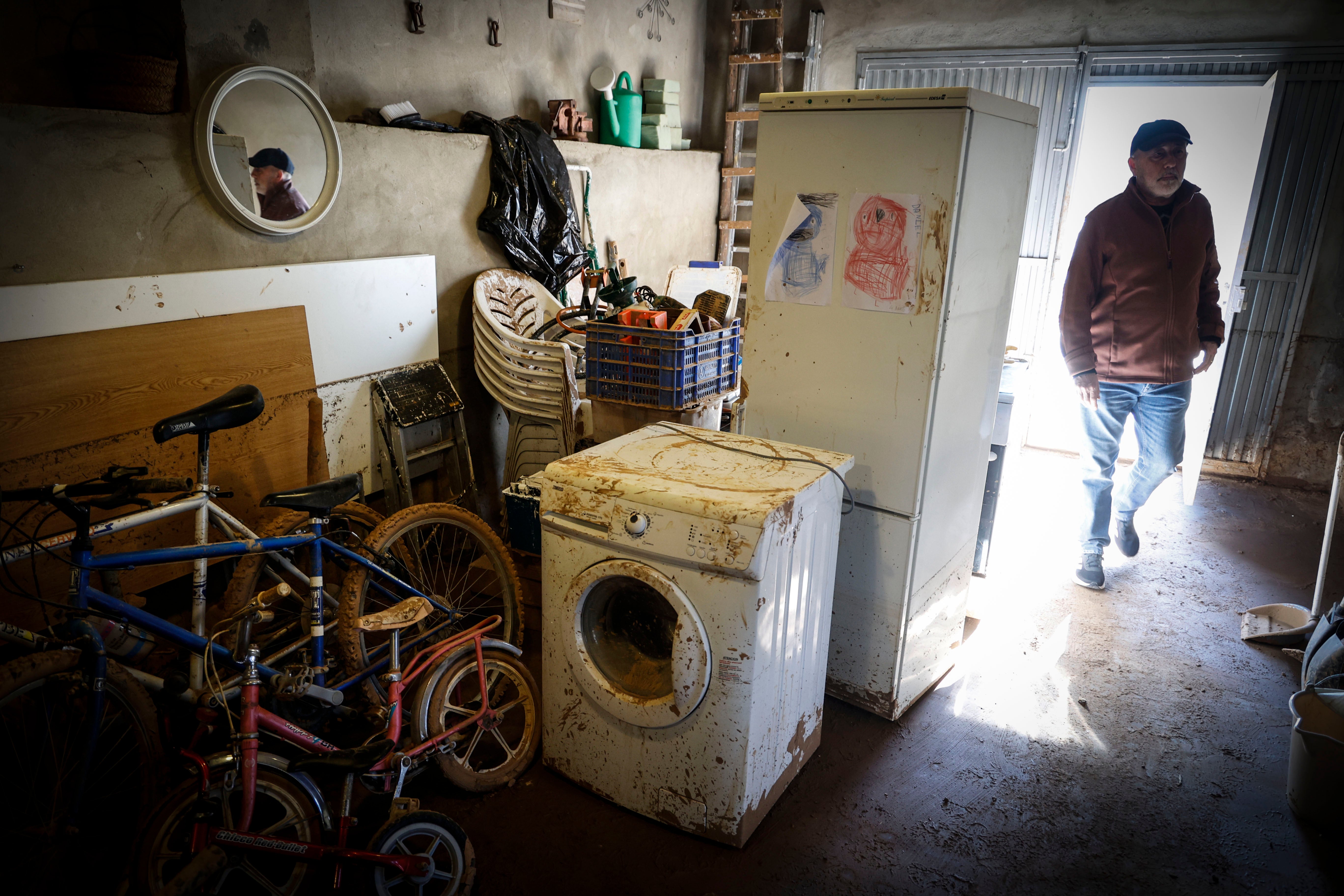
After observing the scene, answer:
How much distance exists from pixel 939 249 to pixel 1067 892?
183 centimetres

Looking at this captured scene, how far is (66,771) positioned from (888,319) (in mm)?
2542

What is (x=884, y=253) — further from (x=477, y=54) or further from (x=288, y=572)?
(x=477, y=54)

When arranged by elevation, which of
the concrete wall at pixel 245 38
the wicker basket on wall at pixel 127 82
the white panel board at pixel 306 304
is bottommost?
the white panel board at pixel 306 304

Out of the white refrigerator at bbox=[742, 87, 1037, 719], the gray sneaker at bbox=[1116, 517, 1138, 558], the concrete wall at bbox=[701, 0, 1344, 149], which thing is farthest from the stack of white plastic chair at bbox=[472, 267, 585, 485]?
the concrete wall at bbox=[701, 0, 1344, 149]

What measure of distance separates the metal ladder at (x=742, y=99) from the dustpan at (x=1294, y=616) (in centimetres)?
388

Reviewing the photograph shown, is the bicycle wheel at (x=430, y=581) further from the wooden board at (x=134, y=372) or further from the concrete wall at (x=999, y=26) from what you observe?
the concrete wall at (x=999, y=26)

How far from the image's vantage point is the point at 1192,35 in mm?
4863

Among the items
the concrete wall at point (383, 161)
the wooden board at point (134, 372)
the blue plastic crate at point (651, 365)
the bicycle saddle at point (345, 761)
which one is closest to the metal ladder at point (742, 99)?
the concrete wall at point (383, 161)

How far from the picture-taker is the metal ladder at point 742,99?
19.6 feet

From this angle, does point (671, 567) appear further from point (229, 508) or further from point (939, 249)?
point (229, 508)

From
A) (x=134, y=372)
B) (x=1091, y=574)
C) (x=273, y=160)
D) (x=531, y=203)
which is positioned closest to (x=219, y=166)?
(x=273, y=160)

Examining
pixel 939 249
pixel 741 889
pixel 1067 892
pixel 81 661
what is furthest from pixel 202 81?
pixel 1067 892

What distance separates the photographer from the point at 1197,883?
2119mm

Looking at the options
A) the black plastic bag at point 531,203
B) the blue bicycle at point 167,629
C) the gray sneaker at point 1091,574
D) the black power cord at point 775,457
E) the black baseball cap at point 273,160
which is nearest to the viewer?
the blue bicycle at point 167,629
